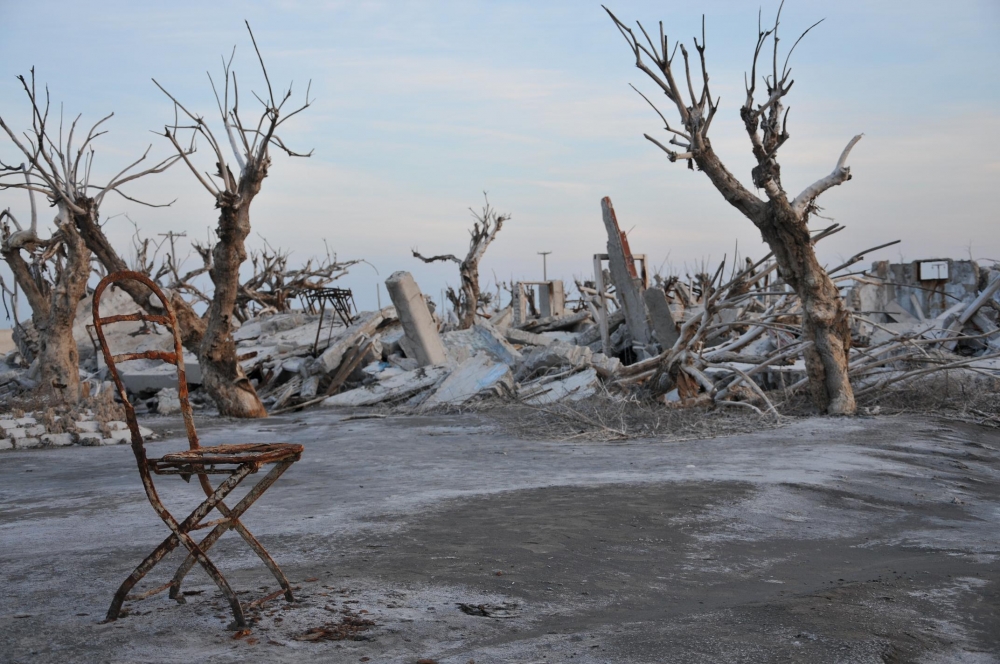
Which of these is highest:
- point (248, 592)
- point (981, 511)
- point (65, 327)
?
point (65, 327)

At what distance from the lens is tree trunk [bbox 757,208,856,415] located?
Result: 9133 mm

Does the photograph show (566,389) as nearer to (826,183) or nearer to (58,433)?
(826,183)

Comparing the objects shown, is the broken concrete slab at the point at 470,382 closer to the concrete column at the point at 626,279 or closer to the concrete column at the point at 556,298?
the concrete column at the point at 626,279

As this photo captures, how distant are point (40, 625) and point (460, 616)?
56.8 inches

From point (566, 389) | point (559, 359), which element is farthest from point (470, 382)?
point (566, 389)

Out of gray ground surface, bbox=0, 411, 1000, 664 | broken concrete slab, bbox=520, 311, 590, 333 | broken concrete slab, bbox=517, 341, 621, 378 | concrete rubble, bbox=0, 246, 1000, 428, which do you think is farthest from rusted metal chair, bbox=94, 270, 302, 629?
broken concrete slab, bbox=520, 311, 590, 333

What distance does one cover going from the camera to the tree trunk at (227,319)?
39.2ft

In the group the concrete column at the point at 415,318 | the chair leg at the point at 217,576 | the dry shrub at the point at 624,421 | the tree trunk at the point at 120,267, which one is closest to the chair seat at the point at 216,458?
the chair leg at the point at 217,576

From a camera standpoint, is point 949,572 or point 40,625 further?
point 949,572

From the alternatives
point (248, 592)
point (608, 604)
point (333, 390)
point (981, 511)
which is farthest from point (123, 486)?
point (333, 390)

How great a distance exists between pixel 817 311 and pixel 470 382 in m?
5.11

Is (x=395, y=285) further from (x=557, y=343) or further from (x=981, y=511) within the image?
(x=981, y=511)

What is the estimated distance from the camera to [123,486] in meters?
6.45

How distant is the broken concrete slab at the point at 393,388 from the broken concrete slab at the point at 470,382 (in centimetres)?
50
